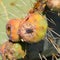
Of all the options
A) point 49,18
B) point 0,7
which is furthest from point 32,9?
point 0,7

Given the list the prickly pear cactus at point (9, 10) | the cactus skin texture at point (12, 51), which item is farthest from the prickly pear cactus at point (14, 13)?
the cactus skin texture at point (12, 51)

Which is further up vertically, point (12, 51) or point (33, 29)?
point (33, 29)

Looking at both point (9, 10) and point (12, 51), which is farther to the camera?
point (9, 10)

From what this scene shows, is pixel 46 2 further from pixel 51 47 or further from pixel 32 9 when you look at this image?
pixel 51 47

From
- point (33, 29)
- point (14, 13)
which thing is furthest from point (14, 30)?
point (14, 13)

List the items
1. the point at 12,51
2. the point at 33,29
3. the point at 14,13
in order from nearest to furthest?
the point at 33,29, the point at 12,51, the point at 14,13

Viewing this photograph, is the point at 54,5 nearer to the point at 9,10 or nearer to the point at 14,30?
the point at 14,30

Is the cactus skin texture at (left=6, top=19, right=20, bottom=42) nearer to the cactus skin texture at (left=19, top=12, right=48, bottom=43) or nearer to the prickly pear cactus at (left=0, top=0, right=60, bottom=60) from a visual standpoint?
the cactus skin texture at (left=19, top=12, right=48, bottom=43)

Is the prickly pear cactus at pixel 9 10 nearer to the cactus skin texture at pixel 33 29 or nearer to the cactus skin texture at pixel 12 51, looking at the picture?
the cactus skin texture at pixel 12 51
